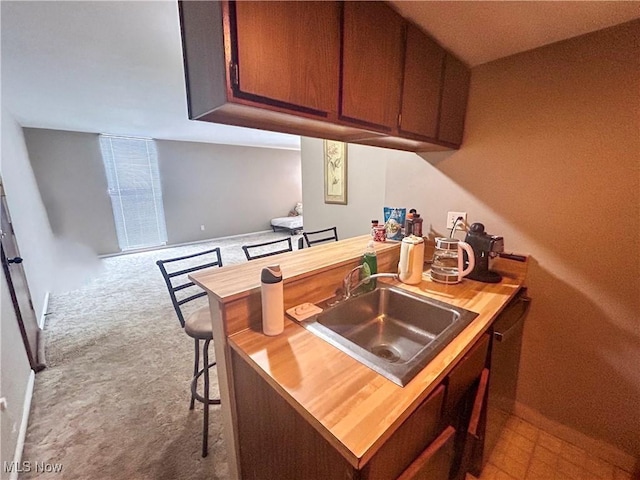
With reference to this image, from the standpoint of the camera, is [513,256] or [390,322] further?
[513,256]

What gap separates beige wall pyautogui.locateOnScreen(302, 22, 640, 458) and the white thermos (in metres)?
1.33

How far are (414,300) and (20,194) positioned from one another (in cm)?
443

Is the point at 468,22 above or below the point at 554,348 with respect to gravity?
above

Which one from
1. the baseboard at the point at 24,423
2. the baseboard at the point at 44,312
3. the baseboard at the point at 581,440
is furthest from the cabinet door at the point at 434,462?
the baseboard at the point at 44,312

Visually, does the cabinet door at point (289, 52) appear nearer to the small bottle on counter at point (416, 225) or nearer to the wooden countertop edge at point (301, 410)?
the wooden countertop edge at point (301, 410)

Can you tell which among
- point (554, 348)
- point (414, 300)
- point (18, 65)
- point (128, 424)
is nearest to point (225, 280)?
point (414, 300)

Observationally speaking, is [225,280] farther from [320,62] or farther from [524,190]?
[524,190]

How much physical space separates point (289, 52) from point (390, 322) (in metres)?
1.22

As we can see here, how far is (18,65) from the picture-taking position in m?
2.13

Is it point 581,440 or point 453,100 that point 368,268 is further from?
point 581,440

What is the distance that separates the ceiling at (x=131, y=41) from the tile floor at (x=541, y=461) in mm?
2074

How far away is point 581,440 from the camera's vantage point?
148 cm

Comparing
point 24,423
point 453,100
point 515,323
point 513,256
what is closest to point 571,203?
point 513,256

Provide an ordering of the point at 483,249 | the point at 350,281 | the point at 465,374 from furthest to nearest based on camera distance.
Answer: the point at 483,249, the point at 350,281, the point at 465,374
